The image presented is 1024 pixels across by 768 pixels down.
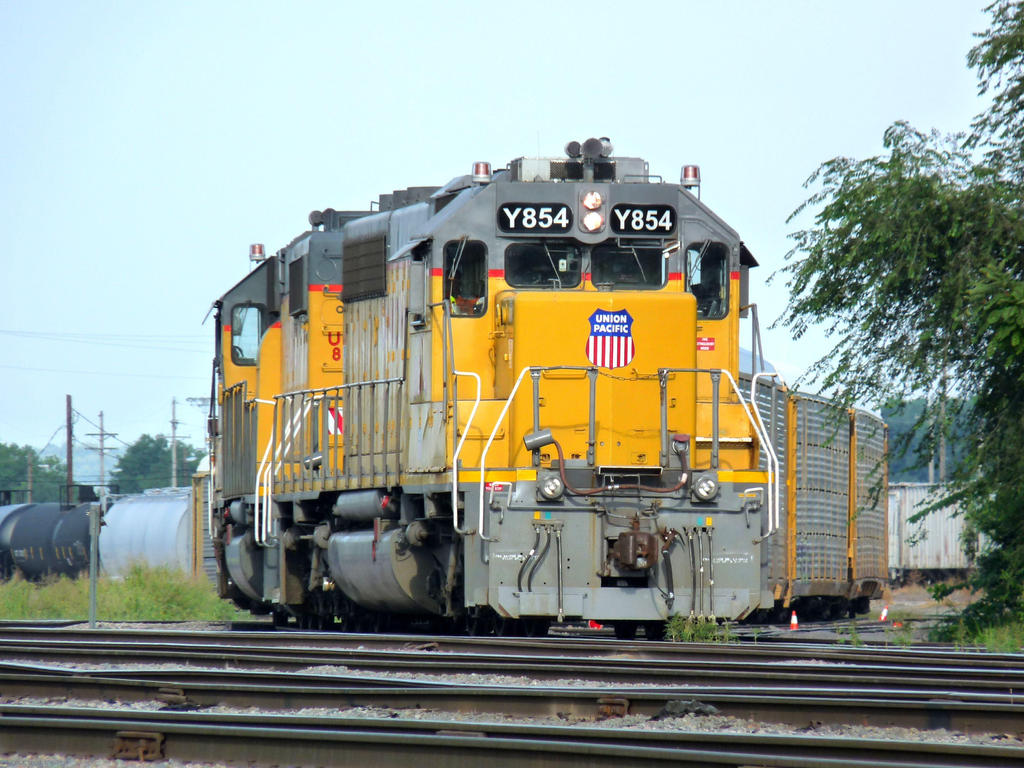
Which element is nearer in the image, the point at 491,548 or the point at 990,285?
the point at 491,548

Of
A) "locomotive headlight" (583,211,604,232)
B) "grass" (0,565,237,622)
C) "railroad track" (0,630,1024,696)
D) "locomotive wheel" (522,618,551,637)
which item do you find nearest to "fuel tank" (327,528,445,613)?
"locomotive wheel" (522,618,551,637)

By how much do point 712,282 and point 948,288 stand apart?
2.36 m

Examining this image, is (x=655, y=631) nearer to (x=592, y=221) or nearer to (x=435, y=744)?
(x=592, y=221)

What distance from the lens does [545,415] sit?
39.6 ft

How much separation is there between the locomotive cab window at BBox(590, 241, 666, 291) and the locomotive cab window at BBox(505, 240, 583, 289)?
6.5 inches

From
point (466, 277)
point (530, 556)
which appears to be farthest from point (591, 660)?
point (466, 277)

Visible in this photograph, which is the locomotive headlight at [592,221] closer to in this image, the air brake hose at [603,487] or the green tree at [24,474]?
the air brake hose at [603,487]

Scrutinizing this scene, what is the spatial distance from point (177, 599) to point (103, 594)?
1303 millimetres

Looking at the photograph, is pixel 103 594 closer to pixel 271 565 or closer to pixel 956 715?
pixel 271 565

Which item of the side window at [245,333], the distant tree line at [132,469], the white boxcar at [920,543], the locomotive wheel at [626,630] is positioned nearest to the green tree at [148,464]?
the distant tree line at [132,469]

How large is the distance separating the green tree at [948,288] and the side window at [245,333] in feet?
22.1

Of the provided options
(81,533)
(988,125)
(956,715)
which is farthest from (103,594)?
(956,715)

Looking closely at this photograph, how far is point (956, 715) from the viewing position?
6.57m

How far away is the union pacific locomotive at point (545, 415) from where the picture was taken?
11445mm
